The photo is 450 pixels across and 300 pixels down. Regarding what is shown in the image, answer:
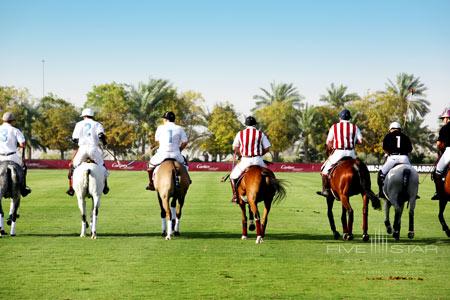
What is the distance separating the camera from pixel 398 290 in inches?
459

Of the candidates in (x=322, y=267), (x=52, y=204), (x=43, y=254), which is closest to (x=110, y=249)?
(x=43, y=254)

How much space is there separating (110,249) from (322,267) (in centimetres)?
425

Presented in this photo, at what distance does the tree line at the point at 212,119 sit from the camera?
4377 inches

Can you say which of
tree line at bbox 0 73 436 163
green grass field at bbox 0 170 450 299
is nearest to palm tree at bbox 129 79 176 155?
tree line at bbox 0 73 436 163

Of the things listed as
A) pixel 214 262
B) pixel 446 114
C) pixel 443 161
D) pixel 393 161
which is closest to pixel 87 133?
pixel 214 262

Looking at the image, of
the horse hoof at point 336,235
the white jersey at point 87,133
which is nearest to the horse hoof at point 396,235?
the horse hoof at point 336,235

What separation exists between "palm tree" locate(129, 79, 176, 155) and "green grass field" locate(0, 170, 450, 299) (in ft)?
295

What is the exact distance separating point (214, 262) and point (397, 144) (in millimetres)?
6169

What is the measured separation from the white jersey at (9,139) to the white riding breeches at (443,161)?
8.85 m

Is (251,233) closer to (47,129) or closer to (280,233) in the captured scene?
(280,233)

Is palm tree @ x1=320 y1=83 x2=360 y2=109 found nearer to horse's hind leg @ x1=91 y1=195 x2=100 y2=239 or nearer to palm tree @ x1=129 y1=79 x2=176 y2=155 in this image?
palm tree @ x1=129 y1=79 x2=176 y2=155

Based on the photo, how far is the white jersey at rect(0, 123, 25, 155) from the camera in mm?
18891

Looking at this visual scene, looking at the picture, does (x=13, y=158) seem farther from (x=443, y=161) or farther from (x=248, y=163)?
Answer: (x=443, y=161)

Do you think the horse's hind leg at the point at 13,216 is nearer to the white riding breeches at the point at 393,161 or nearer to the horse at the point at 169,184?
the horse at the point at 169,184
